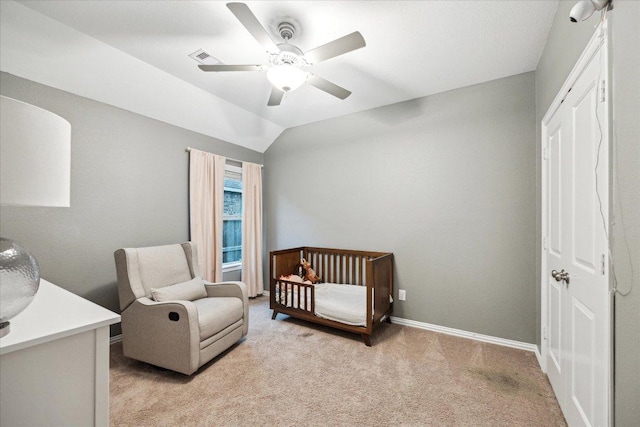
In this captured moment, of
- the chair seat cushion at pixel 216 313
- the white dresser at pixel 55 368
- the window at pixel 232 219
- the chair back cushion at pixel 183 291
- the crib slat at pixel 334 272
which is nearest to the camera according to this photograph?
the white dresser at pixel 55 368

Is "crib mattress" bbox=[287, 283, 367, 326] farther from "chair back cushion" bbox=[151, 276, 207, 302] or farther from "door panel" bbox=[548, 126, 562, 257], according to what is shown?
"door panel" bbox=[548, 126, 562, 257]

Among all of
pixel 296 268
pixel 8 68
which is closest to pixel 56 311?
pixel 8 68

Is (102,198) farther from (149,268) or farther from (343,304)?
(343,304)

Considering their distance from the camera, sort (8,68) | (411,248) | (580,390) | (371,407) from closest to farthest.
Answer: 1. (580,390)
2. (371,407)
3. (8,68)
4. (411,248)

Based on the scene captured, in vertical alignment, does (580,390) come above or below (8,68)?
below

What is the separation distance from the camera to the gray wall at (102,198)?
84.2 inches

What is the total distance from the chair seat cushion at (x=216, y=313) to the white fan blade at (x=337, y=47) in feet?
6.85

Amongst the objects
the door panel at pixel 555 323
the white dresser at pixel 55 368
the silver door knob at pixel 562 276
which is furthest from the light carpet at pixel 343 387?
the white dresser at pixel 55 368

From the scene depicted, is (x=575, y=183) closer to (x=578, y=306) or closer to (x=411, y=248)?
(x=578, y=306)

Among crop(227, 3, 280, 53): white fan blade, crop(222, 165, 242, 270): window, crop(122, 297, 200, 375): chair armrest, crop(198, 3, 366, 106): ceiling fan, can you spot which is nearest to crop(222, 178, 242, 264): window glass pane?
crop(222, 165, 242, 270): window

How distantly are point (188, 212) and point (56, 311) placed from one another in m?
2.44

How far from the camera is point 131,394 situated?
179cm

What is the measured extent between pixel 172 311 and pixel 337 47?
2.18 meters

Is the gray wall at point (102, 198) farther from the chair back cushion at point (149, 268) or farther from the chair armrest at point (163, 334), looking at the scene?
the chair armrest at point (163, 334)
